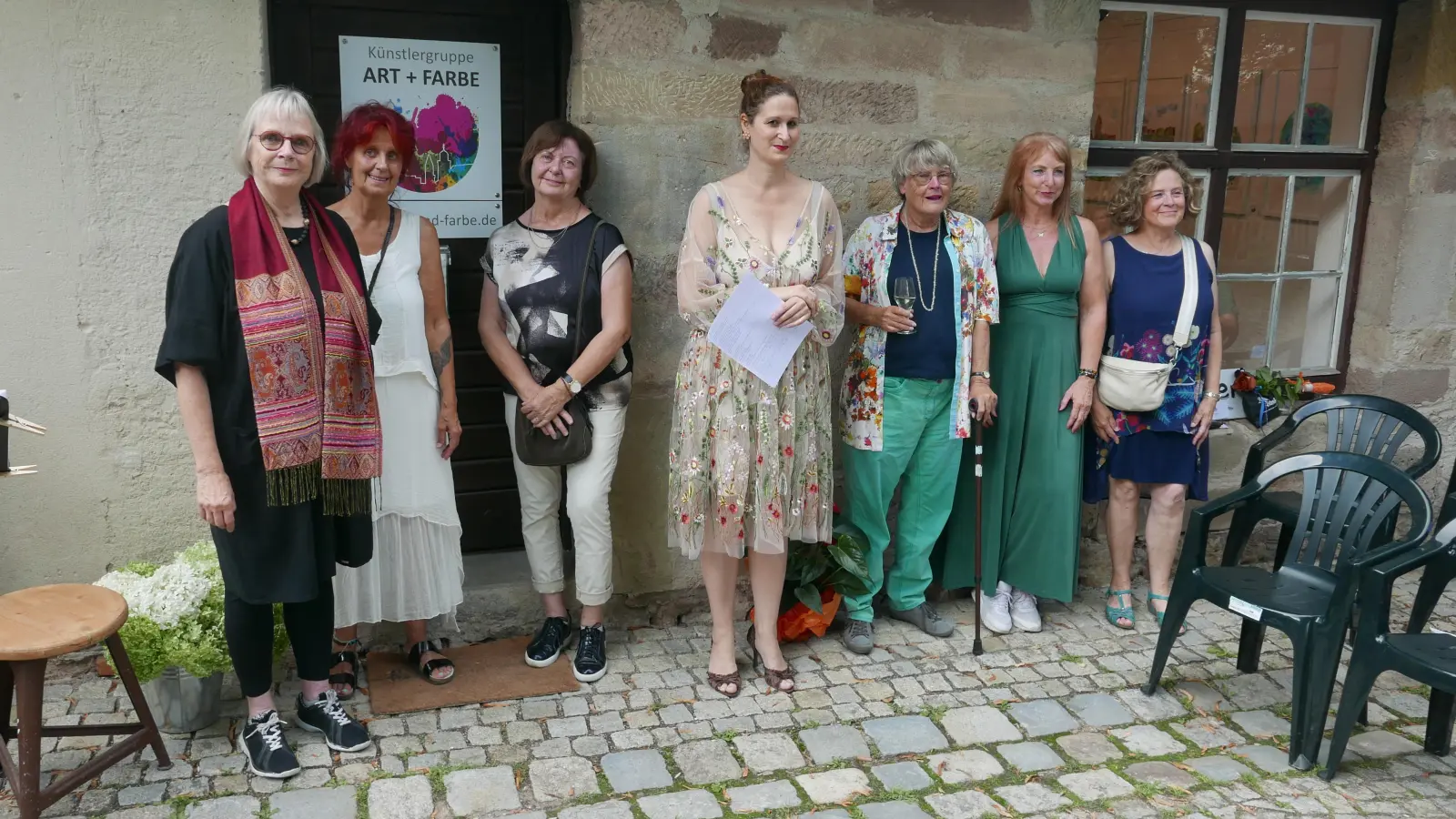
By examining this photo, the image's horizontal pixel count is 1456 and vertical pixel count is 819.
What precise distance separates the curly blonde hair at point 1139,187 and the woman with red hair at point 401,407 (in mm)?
2548

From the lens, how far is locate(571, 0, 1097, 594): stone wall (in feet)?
13.4

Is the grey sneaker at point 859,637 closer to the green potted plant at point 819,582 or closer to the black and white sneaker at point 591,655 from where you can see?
the green potted plant at point 819,582

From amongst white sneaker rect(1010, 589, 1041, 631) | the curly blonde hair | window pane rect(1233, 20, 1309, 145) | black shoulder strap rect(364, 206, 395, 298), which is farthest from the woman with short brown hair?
window pane rect(1233, 20, 1309, 145)

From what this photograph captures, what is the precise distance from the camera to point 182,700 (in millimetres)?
3477

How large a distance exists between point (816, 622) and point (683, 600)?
568 millimetres

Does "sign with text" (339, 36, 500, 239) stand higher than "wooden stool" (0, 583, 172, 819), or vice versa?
"sign with text" (339, 36, 500, 239)

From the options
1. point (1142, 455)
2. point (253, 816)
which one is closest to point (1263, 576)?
point (1142, 455)

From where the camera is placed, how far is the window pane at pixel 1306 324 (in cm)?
541

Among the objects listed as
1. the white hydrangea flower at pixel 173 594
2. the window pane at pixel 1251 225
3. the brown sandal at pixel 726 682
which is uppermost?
the window pane at pixel 1251 225

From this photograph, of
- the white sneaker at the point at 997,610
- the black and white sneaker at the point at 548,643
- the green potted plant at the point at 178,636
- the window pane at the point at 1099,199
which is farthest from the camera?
the window pane at the point at 1099,199

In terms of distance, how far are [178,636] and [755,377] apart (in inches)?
73.4

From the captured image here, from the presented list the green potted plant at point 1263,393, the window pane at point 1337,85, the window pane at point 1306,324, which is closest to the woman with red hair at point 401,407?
the green potted plant at point 1263,393

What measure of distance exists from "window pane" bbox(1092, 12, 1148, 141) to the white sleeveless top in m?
2.88

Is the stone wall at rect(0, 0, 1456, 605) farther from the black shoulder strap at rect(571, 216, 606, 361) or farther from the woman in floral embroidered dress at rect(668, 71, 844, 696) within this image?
the woman in floral embroidered dress at rect(668, 71, 844, 696)
